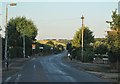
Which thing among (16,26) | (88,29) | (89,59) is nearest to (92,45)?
(88,29)

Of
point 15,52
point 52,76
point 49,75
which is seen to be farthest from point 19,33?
point 52,76

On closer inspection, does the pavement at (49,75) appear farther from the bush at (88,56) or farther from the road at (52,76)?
the bush at (88,56)

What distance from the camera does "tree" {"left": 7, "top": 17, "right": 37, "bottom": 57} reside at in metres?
93.2

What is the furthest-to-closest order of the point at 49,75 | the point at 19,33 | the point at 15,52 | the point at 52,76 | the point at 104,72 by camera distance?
the point at 19,33
the point at 15,52
the point at 104,72
the point at 49,75
the point at 52,76

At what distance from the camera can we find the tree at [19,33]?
93.2m

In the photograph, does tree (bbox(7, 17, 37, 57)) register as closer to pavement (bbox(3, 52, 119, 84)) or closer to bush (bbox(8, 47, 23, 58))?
bush (bbox(8, 47, 23, 58))

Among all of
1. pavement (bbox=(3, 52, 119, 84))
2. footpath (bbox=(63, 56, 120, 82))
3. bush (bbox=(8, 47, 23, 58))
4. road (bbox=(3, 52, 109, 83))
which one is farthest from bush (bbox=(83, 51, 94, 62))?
road (bbox=(3, 52, 109, 83))

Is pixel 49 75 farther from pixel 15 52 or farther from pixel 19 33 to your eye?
pixel 19 33

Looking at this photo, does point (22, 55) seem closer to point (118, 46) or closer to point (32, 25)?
→ point (32, 25)

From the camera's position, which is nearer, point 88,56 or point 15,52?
point 88,56

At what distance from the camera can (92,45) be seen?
84.7 meters

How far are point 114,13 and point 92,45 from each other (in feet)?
149

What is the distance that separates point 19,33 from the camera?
97000mm

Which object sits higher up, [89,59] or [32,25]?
[32,25]
